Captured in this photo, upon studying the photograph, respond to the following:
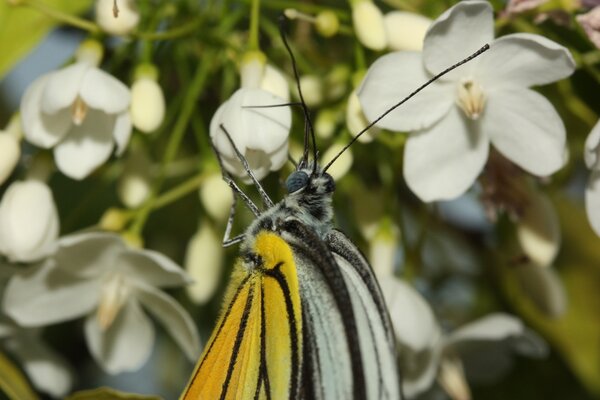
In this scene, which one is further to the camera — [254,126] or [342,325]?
[254,126]

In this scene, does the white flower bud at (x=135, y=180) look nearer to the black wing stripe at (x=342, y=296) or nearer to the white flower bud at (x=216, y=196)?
the white flower bud at (x=216, y=196)

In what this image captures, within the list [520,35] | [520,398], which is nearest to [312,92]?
[520,35]

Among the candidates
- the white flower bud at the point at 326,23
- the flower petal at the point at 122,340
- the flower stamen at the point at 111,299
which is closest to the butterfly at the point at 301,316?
the white flower bud at the point at 326,23

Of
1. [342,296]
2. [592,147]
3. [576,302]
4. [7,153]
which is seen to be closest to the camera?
[342,296]

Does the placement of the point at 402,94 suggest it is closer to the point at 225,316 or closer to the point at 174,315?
the point at 225,316

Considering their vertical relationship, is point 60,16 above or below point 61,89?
above

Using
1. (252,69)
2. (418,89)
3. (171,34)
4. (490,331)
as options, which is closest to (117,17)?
(171,34)

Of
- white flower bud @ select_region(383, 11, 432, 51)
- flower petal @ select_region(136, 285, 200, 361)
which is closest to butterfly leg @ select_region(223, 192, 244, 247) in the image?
flower petal @ select_region(136, 285, 200, 361)

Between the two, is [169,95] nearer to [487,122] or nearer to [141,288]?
[141,288]
